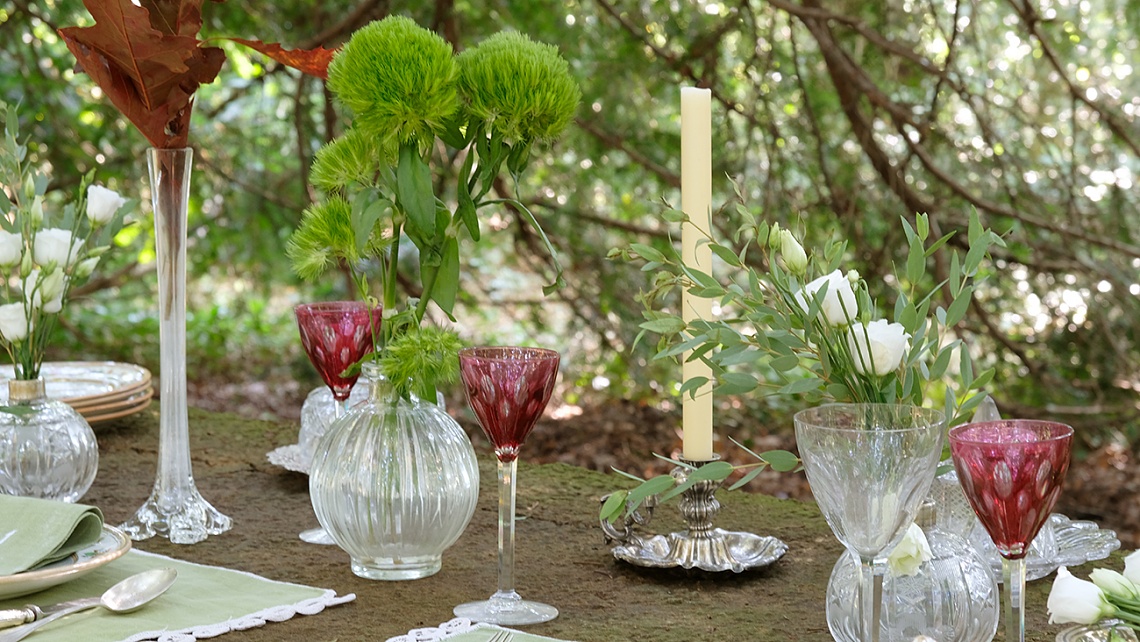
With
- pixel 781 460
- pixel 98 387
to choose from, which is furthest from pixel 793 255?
pixel 98 387

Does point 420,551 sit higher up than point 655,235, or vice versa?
point 655,235

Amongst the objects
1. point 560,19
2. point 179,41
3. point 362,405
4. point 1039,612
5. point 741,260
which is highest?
point 560,19

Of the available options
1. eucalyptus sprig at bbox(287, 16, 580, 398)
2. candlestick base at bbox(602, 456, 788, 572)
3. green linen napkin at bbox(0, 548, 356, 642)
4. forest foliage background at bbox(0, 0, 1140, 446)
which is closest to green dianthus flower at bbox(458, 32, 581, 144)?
eucalyptus sprig at bbox(287, 16, 580, 398)

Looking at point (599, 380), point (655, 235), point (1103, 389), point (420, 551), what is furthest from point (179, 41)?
point (599, 380)

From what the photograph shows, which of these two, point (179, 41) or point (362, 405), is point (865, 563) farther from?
point (179, 41)

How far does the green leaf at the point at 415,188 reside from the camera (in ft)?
3.44

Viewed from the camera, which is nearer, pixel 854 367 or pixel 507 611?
pixel 854 367

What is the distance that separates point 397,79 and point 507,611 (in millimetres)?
438

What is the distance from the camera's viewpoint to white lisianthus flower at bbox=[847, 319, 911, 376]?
0.87m

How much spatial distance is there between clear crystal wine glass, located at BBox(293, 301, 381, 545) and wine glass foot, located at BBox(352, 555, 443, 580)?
0.17m

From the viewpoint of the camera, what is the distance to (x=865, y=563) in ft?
2.74

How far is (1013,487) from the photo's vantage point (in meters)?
0.78

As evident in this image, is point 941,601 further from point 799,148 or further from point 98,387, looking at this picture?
point 799,148

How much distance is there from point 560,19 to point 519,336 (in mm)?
1699
